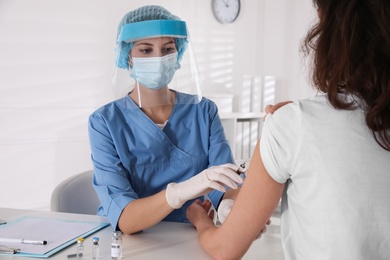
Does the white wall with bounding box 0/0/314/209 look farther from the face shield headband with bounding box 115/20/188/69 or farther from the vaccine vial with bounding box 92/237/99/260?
the vaccine vial with bounding box 92/237/99/260

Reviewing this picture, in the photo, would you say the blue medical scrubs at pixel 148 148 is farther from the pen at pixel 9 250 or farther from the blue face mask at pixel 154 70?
the pen at pixel 9 250

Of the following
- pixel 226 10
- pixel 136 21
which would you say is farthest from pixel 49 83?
pixel 136 21

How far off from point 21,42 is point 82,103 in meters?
0.59

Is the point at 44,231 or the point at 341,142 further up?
the point at 341,142

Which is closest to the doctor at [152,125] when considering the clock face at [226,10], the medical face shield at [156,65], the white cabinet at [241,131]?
the medical face shield at [156,65]

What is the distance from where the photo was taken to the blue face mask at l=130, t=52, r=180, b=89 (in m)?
1.42

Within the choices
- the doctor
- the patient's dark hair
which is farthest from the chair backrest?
the patient's dark hair

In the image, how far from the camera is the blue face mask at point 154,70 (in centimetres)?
142

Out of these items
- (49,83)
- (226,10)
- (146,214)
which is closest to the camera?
(146,214)

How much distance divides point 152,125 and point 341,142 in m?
0.81

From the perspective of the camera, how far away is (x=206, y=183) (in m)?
1.12

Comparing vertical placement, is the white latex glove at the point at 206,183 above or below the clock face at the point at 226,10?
below

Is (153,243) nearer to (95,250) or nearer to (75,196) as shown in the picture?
(95,250)

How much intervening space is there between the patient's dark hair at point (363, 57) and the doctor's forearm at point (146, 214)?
1.92 ft
